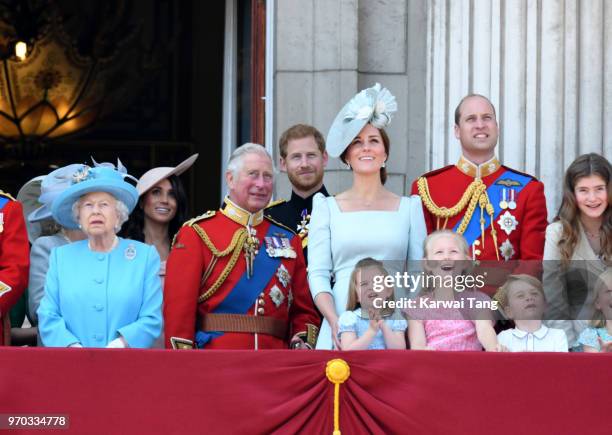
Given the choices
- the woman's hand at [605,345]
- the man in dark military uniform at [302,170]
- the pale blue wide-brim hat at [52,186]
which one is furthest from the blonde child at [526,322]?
the pale blue wide-brim hat at [52,186]

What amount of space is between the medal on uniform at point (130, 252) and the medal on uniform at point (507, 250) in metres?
1.55

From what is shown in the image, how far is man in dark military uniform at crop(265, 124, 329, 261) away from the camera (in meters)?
7.24

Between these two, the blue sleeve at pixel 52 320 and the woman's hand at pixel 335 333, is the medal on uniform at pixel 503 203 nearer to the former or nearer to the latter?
the woman's hand at pixel 335 333

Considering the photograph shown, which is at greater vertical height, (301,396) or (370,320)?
(370,320)

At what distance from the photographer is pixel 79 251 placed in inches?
247

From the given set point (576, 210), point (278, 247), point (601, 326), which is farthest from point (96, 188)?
point (601, 326)

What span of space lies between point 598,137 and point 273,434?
10.2 ft

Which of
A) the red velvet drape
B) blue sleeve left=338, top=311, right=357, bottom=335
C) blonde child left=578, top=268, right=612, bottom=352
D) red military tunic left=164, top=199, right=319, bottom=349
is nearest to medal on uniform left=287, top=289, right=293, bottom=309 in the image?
red military tunic left=164, top=199, right=319, bottom=349

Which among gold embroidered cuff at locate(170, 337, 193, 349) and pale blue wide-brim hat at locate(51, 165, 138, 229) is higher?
pale blue wide-brim hat at locate(51, 165, 138, 229)

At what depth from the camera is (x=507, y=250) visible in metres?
6.64

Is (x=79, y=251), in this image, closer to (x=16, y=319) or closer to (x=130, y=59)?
(x=16, y=319)

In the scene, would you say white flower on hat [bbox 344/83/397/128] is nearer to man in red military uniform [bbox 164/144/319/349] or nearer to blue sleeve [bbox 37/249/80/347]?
man in red military uniform [bbox 164/144/319/349]

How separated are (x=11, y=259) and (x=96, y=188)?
487 millimetres

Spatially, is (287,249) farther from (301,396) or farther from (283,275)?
(301,396)
